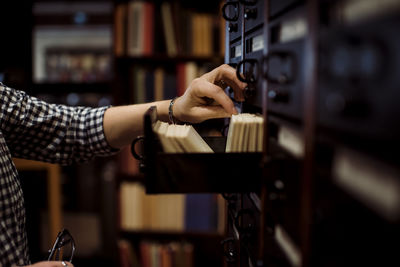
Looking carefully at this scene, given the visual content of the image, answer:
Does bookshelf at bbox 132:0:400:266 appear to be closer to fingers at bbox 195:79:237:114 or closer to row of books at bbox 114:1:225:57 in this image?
fingers at bbox 195:79:237:114

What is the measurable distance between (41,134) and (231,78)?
0.56m

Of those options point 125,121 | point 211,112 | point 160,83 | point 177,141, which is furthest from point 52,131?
point 160,83

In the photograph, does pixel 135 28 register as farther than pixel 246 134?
Yes

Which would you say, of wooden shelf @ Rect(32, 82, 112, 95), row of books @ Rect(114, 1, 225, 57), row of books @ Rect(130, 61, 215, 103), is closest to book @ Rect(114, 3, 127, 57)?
row of books @ Rect(114, 1, 225, 57)

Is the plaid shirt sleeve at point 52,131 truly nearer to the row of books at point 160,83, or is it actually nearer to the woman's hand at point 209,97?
the woman's hand at point 209,97

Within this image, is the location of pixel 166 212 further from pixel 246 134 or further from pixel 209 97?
pixel 246 134

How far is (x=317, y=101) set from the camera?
0.39m

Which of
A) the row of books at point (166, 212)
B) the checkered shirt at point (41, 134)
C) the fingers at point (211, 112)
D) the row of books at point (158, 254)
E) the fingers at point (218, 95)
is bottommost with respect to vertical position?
the row of books at point (158, 254)

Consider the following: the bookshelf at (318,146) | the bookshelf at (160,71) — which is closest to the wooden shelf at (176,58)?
the bookshelf at (160,71)

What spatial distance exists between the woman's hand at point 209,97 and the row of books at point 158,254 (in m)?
1.38

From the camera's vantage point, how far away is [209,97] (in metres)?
0.85

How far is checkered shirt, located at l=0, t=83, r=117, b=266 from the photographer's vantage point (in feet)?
3.04

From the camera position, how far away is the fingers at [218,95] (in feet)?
2.64

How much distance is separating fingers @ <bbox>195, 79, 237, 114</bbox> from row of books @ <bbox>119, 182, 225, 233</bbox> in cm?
135
